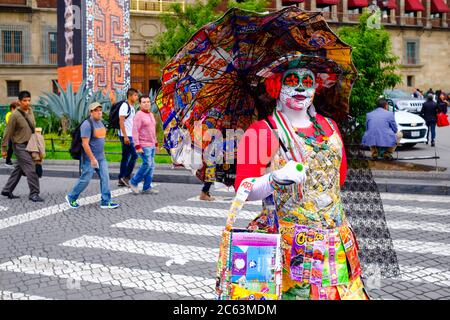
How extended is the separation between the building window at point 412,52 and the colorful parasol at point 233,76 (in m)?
51.4

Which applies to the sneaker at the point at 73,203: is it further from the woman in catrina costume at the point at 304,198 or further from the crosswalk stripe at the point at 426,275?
the woman in catrina costume at the point at 304,198

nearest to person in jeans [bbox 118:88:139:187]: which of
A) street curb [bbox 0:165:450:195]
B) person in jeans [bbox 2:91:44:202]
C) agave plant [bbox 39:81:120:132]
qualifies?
street curb [bbox 0:165:450:195]

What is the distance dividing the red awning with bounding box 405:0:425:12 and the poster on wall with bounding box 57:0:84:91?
3517 centimetres

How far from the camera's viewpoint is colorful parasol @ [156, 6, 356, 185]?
311 centimetres

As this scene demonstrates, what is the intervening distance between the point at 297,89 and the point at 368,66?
11.6 m

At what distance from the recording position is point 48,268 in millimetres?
5895

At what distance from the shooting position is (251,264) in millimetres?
2658

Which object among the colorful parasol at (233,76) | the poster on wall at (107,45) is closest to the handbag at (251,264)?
the colorful parasol at (233,76)

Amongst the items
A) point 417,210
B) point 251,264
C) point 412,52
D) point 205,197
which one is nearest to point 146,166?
point 205,197

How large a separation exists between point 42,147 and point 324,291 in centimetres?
839

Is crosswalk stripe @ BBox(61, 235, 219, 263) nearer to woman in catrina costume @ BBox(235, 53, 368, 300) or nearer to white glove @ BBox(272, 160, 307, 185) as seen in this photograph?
woman in catrina costume @ BBox(235, 53, 368, 300)

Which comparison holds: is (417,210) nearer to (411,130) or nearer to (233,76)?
(233,76)

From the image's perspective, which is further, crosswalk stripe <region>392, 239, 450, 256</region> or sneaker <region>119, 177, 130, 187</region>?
sneaker <region>119, 177, 130, 187</region>
